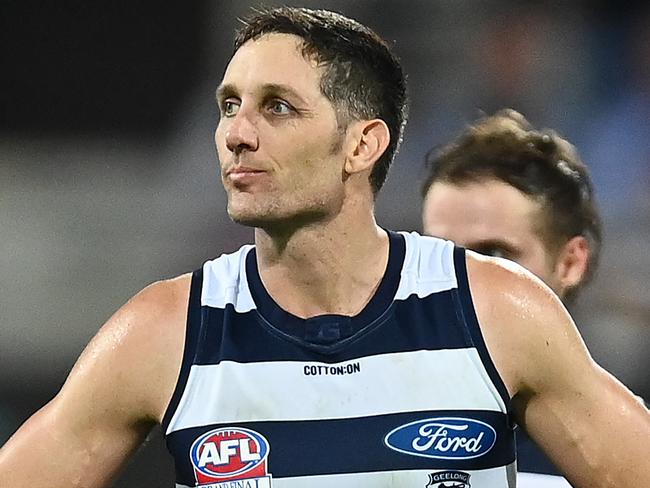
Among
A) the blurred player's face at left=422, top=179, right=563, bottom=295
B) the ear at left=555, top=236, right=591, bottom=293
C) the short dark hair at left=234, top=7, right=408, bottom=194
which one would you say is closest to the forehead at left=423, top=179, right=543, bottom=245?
the blurred player's face at left=422, top=179, right=563, bottom=295

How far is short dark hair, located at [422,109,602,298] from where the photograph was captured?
336cm

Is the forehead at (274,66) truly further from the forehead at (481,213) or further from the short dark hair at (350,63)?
the forehead at (481,213)

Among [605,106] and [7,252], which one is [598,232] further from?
[7,252]

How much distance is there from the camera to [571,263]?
11.1 ft

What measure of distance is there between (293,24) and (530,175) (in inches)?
43.1

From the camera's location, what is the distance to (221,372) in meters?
2.37

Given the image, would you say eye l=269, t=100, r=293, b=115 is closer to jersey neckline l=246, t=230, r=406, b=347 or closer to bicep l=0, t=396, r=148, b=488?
jersey neckline l=246, t=230, r=406, b=347

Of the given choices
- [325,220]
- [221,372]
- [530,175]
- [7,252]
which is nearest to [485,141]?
[530,175]

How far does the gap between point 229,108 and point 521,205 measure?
1065mm

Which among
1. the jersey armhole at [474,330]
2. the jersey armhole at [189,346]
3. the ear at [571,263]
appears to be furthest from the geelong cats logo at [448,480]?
the ear at [571,263]

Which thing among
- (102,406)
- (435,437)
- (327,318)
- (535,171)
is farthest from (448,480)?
(535,171)

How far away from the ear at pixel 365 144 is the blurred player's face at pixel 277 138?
26 mm

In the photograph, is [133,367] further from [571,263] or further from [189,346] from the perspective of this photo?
[571,263]

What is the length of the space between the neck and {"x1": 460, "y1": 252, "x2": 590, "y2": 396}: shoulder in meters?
0.21
